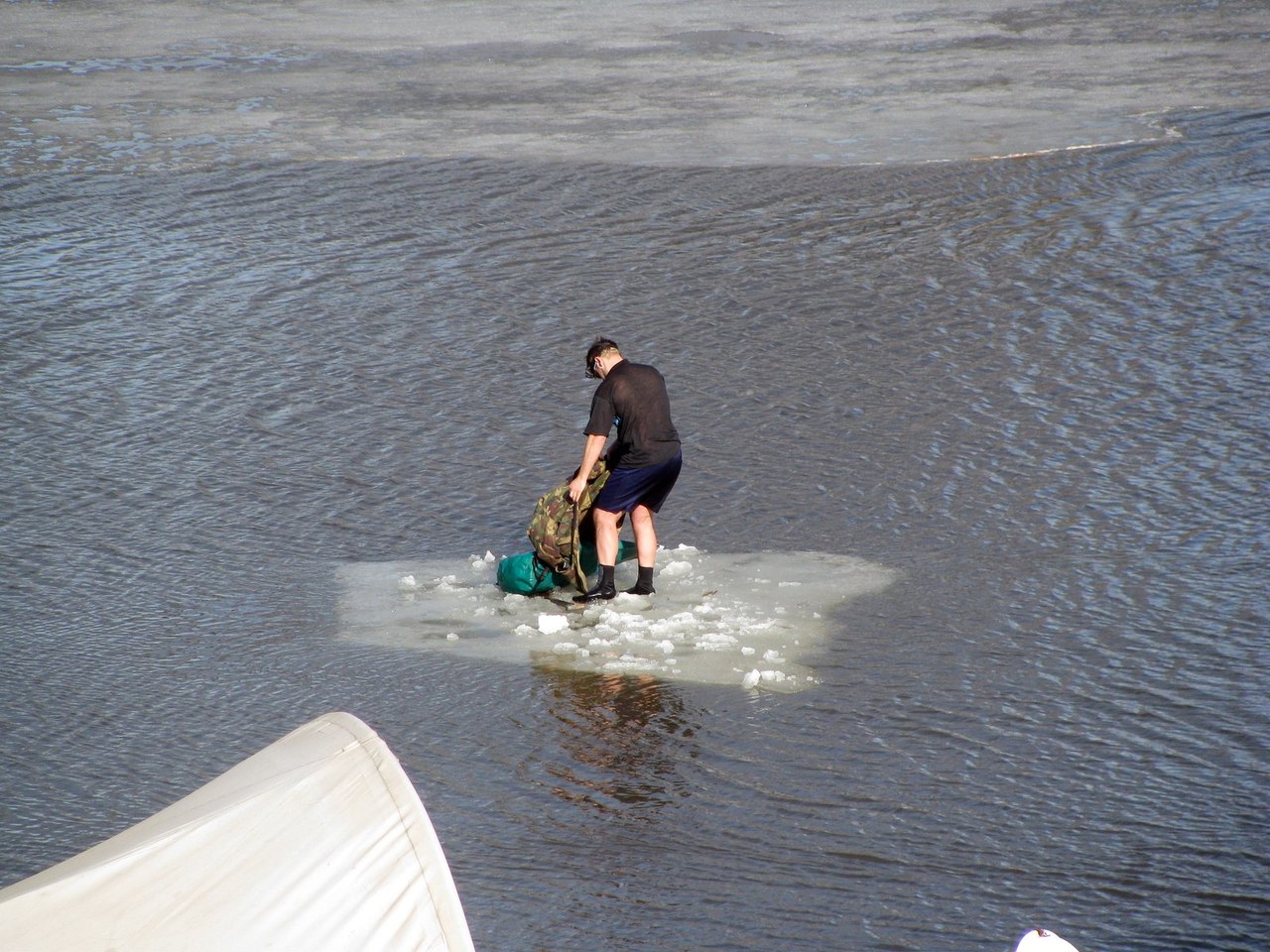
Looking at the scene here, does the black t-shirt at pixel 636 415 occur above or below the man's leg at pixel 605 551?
above

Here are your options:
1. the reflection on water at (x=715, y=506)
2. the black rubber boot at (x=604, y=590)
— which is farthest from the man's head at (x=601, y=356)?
the reflection on water at (x=715, y=506)

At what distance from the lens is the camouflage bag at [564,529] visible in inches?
323

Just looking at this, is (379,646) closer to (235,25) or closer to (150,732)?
(150,732)

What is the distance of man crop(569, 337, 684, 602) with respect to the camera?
27.3 ft

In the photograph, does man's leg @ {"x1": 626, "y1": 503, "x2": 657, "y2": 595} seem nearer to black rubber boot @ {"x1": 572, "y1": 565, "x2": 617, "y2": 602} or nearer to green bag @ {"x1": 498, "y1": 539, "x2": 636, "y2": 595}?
black rubber boot @ {"x1": 572, "y1": 565, "x2": 617, "y2": 602}

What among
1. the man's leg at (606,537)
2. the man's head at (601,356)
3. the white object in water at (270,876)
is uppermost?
the man's head at (601,356)

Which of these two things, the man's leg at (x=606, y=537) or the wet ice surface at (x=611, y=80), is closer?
the man's leg at (x=606, y=537)

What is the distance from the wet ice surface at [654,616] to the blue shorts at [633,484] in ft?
1.46

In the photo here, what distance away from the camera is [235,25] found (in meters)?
24.0

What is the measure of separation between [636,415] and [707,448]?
71.5 inches

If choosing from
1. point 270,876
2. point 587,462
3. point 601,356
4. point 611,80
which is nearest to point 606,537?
point 587,462

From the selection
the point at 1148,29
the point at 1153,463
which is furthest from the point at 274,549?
the point at 1148,29

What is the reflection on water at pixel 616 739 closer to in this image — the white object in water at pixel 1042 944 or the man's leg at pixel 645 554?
the man's leg at pixel 645 554

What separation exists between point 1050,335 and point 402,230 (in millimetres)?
6219
